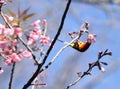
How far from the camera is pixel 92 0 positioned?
9.03m

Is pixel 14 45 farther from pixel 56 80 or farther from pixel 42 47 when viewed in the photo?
pixel 56 80

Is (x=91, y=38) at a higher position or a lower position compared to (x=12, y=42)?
higher

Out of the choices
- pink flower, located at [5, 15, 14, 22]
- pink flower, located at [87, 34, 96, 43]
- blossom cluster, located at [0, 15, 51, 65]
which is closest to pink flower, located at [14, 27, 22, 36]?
blossom cluster, located at [0, 15, 51, 65]

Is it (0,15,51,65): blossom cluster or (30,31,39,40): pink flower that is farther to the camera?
(30,31,39,40): pink flower

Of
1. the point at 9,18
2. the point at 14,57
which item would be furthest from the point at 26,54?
the point at 9,18

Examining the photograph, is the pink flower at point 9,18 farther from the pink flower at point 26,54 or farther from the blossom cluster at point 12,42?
the pink flower at point 26,54

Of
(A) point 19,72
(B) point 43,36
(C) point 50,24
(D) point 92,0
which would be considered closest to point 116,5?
(D) point 92,0

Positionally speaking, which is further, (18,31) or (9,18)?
(9,18)

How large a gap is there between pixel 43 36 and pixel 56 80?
289 inches

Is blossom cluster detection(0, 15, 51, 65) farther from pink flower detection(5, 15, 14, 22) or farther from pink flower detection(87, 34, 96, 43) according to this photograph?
pink flower detection(87, 34, 96, 43)

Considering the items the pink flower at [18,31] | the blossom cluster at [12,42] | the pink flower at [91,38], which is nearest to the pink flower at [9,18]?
the blossom cluster at [12,42]

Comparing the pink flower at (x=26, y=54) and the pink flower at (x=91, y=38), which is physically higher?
the pink flower at (x=91, y=38)

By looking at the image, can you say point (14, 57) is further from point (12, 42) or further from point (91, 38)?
point (91, 38)

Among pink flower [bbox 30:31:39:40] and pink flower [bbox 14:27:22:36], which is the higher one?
pink flower [bbox 14:27:22:36]
